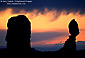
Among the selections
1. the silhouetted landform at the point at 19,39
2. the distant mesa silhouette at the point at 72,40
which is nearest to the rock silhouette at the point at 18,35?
the silhouetted landform at the point at 19,39

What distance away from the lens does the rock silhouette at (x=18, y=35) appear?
7762 mm

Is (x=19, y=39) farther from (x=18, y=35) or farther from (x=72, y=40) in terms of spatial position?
(x=72, y=40)

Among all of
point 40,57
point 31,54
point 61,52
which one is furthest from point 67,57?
point 31,54

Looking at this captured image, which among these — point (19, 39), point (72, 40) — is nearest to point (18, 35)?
point (19, 39)

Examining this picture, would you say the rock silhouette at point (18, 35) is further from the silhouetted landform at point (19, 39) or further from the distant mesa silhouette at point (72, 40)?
the distant mesa silhouette at point (72, 40)

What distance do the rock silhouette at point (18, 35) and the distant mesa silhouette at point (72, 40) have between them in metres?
2.48

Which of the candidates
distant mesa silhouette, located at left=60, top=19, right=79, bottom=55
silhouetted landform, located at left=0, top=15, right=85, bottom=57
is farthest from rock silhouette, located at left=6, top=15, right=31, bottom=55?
distant mesa silhouette, located at left=60, top=19, right=79, bottom=55

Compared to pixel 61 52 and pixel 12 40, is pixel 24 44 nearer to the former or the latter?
pixel 12 40

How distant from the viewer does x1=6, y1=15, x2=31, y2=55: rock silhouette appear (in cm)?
776

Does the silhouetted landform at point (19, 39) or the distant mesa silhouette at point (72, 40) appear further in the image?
the distant mesa silhouette at point (72, 40)

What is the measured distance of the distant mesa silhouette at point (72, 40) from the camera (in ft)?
27.7

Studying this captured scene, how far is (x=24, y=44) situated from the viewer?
7793 mm

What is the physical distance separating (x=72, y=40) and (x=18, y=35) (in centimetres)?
355

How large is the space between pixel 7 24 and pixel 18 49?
172 centimetres
